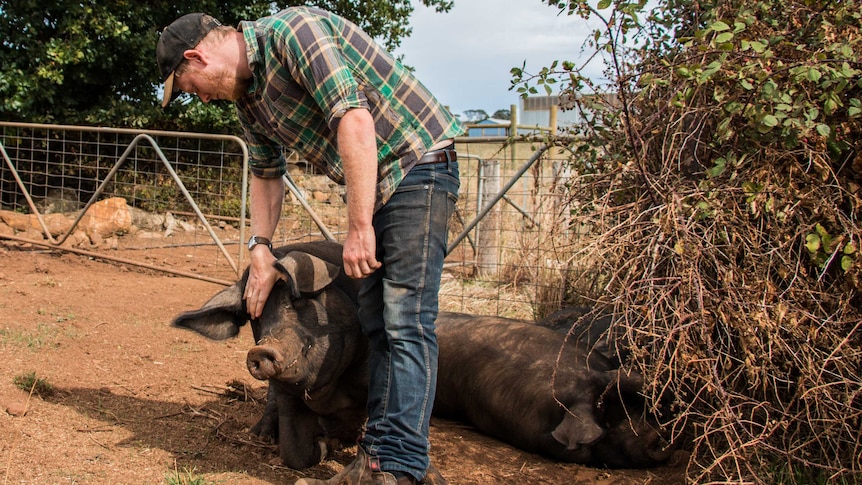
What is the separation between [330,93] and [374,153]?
26 cm

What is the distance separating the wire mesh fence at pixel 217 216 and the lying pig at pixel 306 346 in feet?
7.06

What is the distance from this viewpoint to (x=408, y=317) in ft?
9.84

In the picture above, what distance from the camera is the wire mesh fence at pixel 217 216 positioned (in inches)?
279

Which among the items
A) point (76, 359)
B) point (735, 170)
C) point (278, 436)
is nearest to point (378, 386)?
point (278, 436)

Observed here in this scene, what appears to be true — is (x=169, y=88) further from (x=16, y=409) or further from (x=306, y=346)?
(x=16, y=409)

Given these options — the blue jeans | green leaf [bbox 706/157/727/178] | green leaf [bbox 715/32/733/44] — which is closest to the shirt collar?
the blue jeans

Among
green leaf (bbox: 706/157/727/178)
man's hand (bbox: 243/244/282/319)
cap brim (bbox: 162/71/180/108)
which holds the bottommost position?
man's hand (bbox: 243/244/282/319)

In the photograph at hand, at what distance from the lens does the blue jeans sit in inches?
117

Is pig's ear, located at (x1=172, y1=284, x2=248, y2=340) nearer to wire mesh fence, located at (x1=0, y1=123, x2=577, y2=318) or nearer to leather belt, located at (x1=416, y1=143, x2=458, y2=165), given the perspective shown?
leather belt, located at (x1=416, y1=143, x2=458, y2=165)

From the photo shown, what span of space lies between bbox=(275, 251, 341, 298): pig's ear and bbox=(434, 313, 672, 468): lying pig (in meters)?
1.24

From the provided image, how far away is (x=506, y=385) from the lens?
14.4 feet

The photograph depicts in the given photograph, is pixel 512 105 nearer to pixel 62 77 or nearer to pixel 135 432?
pixel 62 77

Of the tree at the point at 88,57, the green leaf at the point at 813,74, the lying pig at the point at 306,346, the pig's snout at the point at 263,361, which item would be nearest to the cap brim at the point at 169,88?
the lying pig at the point at 306,346

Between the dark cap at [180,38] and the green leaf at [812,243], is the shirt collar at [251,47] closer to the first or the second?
the dark cap at [180,38]
